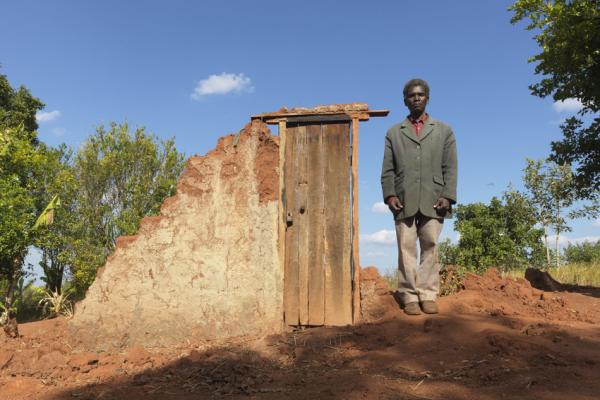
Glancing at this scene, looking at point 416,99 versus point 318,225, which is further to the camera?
point 318,225

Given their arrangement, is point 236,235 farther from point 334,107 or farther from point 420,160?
point 420,160

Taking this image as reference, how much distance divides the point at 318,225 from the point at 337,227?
23cm

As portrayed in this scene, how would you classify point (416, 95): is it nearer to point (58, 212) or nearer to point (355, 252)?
point (355, 252)

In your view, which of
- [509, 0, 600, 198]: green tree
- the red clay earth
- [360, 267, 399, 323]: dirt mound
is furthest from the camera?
[509, 0, 600, 198]: green tree

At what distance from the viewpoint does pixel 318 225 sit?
539 cm

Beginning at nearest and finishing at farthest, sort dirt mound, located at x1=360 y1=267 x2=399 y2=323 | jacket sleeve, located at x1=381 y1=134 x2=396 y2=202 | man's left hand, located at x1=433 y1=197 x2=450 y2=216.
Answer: man's left hand, located at x1=433 y1=197 x2=450 y2=216 → jacket sleeve, located at x1=381 y1=134 x2=396 y2=202 → dirt mound, located at x1=360 y1=267 x2=399 y2=323

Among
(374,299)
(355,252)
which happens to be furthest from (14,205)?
(374,299)

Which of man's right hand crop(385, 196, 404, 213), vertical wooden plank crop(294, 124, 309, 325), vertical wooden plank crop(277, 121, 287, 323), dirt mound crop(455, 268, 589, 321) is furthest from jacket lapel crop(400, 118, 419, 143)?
dirt mound crop(455, 268, 589, 321)

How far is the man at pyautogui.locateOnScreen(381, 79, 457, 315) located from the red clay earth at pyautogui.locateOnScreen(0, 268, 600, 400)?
39cm

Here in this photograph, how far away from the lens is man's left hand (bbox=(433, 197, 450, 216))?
4.72 meters

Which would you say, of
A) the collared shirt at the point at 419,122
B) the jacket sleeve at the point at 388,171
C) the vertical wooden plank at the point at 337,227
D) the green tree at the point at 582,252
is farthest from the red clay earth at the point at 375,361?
the green tree at the point at 582,252

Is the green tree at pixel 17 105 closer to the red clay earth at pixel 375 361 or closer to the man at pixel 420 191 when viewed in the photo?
the red clay earth at pixel 375 361

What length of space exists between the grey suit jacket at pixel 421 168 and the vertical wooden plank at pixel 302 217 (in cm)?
101

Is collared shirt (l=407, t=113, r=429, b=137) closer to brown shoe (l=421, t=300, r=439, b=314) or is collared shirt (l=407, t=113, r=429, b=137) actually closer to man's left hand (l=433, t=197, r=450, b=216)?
man's left hand (l=433, t=197, r=450, b=216)
